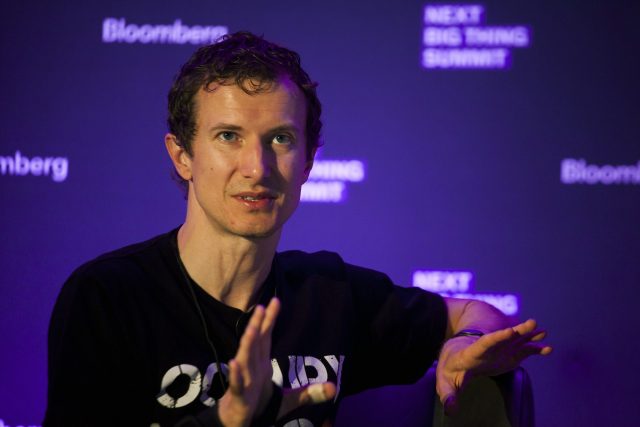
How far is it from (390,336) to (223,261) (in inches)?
20.9

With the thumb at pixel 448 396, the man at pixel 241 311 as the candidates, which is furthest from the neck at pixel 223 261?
the thumb at pixel 448 396

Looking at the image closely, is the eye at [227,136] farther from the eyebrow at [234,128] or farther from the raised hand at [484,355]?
the raised hand at [484,355]

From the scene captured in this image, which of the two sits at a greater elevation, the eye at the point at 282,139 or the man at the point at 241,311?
the eye at the point at 282,139

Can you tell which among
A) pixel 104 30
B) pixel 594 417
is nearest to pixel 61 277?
pixel 104 30

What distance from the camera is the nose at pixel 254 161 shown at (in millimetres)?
1729

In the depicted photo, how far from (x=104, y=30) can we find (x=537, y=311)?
7.23 ft

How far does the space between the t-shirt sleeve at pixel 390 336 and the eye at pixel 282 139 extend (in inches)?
18.1

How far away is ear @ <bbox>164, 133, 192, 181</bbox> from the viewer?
195 centimetres

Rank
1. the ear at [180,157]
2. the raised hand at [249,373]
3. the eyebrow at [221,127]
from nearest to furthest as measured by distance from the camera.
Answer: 1. the raised hand at [249,373]
2. the eyebrow at [221,127]
3. the ear at [180,157]

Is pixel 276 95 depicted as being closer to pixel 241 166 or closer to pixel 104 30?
pixel 241 166

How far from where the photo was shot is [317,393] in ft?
4.89

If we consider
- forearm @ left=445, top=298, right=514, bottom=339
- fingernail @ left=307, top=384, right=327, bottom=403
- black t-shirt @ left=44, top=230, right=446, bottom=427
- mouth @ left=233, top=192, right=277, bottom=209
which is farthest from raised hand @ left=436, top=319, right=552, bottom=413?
mouth @ left=233, top=192, right=277, bottom=209

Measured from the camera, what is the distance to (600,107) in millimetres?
3086

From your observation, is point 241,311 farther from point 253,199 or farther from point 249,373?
point 249,373
